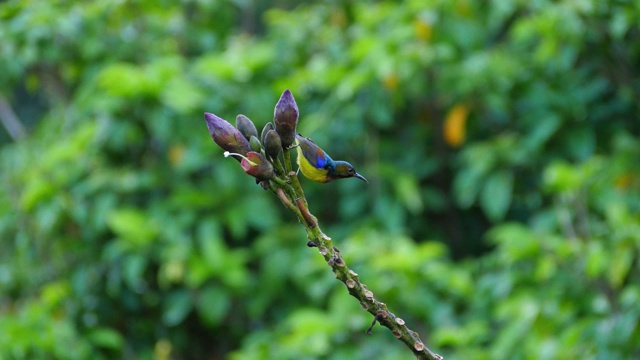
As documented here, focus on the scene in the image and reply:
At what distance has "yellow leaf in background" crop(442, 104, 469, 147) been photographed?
336 cm

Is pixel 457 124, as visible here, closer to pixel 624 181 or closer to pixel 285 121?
pixel 624 181

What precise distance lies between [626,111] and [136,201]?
209 cm

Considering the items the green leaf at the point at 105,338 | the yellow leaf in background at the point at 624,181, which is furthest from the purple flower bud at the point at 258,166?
the green leaf at the point at 105,338

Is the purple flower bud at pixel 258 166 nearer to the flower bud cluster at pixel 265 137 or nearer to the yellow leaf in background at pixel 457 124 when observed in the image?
the flower bud cluster at pixel 265 137

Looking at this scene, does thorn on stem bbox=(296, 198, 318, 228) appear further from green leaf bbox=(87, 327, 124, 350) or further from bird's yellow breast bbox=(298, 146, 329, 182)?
green leaf bbox=(87, 327, 124, 350)

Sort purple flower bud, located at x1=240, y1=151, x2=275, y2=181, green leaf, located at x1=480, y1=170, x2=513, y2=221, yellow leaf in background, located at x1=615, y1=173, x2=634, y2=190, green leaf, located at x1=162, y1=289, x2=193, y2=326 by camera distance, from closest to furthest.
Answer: purple flower bud, located at x1=240, y1=151, x2=275, y2=181 → yellow leaf in background, located at x1=615, y1=173, x2=634, y2=190 → green leaf, located at x1=480, y1=170, x2=513, y2=221 → green leaf, located at x1=162, y1=289, x2=193, y2=326

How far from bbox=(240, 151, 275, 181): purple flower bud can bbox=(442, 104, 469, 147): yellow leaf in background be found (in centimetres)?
277

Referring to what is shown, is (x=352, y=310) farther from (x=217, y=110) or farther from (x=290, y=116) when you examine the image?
(x=290, y=116)

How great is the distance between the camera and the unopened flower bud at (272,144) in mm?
680

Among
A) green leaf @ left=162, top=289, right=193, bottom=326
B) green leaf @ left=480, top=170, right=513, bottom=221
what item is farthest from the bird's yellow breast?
green leaf @ left=162, top=289, right=193, bottom=326

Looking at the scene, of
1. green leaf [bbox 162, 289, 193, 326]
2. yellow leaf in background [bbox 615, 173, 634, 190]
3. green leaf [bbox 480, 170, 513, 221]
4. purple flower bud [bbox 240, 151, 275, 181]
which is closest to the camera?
purple flower bud [bbox 240, 151, 275, 181]

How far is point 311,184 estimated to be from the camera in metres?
3.48

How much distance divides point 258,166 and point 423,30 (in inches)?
110

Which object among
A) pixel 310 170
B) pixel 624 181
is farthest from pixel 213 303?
pixel 310 170
